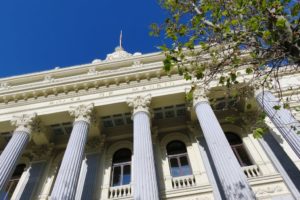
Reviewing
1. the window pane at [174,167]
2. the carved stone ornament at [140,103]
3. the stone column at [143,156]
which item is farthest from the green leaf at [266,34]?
the window pane at [174,167]

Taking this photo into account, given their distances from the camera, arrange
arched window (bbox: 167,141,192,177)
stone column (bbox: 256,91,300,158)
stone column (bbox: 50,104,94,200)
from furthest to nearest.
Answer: arched window (bbox: 167,141,192,177) < stone column (bbox: 256,91,300,158) < stone column (bbox: 50,104,94,200)

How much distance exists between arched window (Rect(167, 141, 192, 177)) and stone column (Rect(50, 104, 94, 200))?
16.2 ft

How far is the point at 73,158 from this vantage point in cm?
1114

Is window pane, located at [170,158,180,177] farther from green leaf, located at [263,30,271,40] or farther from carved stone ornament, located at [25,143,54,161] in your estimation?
green leaf, located at [263,30,271,40]

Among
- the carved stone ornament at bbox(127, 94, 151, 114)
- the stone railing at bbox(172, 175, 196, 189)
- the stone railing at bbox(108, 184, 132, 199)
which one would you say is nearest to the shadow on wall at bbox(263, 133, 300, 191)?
the stone railing at bbox(172, 175, 196, 189)

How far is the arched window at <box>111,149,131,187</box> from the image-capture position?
14.0 m

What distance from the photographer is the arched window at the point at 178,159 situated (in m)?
13.9

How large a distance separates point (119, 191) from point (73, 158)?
3214 mm

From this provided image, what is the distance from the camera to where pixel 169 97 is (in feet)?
47.5

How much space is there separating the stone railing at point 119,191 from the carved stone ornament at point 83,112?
356 cm

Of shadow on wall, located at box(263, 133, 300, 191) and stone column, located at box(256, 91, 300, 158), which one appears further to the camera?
shadow on wall, located at box(263, 133, 300, 191)

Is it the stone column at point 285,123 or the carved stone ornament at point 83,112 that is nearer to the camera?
the stone column at point 285,123

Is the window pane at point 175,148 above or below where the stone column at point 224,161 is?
above

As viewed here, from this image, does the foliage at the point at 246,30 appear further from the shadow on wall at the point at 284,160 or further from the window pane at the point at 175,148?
the window pane at the point at 175,148
